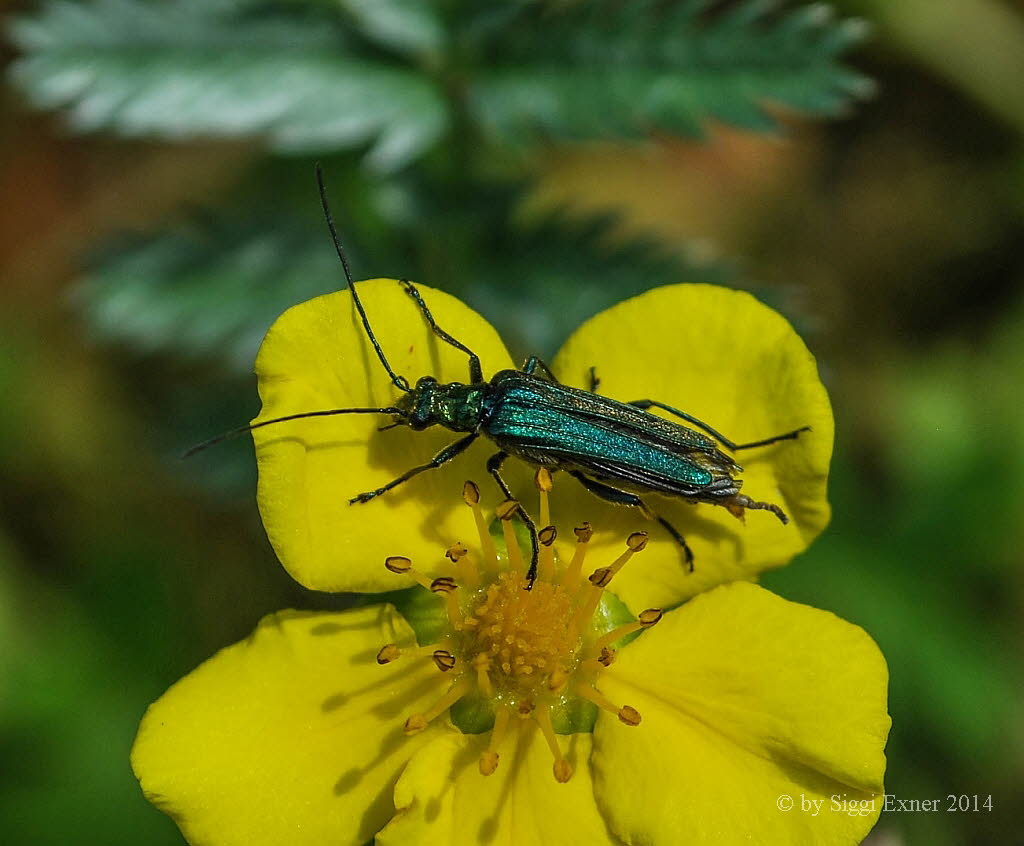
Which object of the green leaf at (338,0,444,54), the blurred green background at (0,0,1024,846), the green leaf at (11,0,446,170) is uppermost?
the green leaf at (338,0,444,54)

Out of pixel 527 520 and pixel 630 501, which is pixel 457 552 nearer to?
pixel 527 520

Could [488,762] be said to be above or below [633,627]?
below

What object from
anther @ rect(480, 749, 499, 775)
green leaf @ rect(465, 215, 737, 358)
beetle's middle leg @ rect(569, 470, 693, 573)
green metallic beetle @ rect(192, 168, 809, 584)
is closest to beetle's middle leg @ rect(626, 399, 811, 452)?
green metallic beetle @ rect(192, 168, 809, 584)

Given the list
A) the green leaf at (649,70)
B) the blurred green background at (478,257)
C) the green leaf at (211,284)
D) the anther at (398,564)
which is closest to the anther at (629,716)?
the anther at (398,564)

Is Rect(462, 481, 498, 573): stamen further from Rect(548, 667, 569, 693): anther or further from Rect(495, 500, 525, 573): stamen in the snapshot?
Rect(548, 667, 569, 693): anther

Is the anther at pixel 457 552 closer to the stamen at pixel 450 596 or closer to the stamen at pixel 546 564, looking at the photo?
the stamen at pixel 450 596

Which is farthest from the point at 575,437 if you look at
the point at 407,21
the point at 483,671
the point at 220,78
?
the point at 220,78

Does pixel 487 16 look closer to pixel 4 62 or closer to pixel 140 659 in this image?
pixel 140 659

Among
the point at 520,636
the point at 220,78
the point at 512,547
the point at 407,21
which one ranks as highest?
the point at 407,21
